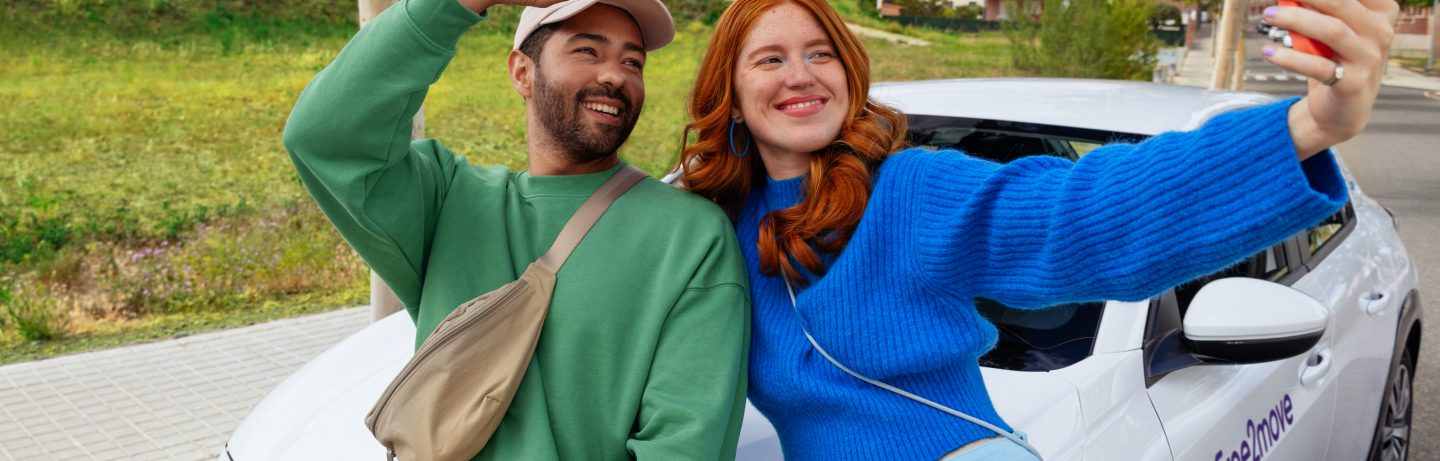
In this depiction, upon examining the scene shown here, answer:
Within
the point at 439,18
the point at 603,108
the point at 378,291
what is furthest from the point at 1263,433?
the point at 378,291

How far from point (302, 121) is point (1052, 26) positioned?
19.5 meters

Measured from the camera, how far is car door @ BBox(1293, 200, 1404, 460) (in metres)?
3.48

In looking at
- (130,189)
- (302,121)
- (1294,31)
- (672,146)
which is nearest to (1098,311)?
(1294,31)

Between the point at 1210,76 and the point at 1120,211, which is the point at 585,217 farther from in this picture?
the point at 1210,76

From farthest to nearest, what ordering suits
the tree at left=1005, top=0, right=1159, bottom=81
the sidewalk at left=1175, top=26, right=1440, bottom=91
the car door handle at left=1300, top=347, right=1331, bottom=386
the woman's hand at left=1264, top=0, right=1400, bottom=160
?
1. the sidewalk at left=1175, top=26, right=1440, bottom=91
2. the tree at left=1005, top=0, right=1159, bottom=81
3. the car door handle at left=1300, top=347, right=1331, bottom=386
4. the woman's hand at left=1264, top=0, right=1400, bottom=160

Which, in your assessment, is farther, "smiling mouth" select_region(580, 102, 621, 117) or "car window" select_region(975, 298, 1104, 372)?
"car window" select_region(975, 298, 1104, 372)

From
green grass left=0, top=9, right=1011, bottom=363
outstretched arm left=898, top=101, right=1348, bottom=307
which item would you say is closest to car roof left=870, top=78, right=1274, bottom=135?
green grass left=0, top=9, right=1011, bottom=363

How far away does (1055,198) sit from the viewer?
153cm

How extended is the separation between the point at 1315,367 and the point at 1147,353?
0.90m

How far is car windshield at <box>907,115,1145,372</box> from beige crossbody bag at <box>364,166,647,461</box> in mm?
867

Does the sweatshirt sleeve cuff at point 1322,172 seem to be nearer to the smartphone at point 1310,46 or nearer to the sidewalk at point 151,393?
the smartphone at point 1310,46

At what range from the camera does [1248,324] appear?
8.38 feet

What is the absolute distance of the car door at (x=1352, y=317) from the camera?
11.4 feet

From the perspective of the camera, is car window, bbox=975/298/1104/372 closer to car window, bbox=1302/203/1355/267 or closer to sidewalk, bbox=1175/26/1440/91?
car window, bbox=1302/203/1355/267
